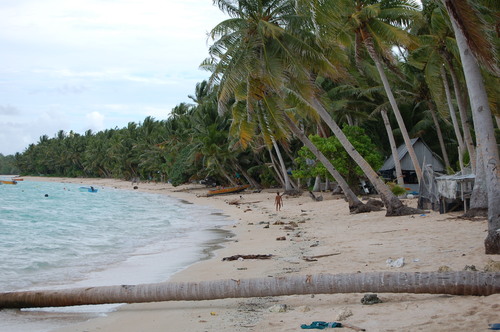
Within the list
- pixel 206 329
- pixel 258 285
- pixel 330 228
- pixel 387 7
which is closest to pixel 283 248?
pixel 330 228

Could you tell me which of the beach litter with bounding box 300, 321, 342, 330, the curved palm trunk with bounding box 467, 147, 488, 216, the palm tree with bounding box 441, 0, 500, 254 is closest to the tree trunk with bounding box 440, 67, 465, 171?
the curved palm trunk with bounding box 467, 147, 488, 216

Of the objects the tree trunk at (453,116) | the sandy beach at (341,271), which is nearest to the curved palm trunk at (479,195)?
the sandy beach at (341,271)

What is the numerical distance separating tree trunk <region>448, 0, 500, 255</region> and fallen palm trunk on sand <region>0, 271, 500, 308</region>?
8.26 ft

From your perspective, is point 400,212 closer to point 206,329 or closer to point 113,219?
point 206,329

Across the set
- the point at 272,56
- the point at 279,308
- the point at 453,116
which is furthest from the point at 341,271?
the point at 453,116

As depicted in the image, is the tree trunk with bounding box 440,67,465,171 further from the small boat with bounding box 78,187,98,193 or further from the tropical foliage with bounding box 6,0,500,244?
the small boat with bounding box 78,187,98,193

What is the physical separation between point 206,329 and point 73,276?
19.3 ft

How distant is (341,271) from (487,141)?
11.0ft

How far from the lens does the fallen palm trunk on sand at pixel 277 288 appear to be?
217 inches

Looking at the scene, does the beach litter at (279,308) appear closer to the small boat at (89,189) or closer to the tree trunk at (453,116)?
the tree trunk at (453,116)

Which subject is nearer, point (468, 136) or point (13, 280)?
point (13, 280)

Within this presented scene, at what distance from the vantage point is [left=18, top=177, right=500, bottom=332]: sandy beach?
5.17 metres

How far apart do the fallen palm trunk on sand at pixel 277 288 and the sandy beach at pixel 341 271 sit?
16 cm

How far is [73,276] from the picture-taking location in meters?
10.5
